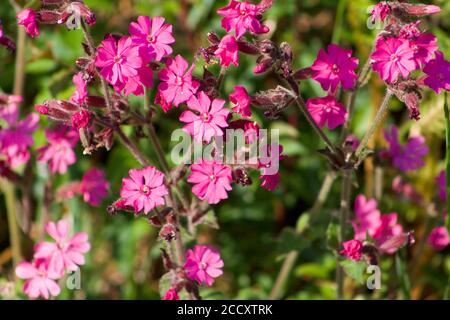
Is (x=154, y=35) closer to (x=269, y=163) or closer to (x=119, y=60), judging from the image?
(x=119, y=60)

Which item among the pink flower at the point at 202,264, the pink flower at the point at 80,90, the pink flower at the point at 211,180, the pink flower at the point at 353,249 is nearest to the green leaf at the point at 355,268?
the pink flower at the point at 353,249

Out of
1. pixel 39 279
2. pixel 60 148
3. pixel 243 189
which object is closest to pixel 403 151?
pixel 243 189

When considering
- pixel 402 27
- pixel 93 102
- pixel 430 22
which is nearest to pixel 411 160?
pixel 402 27

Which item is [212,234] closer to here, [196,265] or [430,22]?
[196,265]

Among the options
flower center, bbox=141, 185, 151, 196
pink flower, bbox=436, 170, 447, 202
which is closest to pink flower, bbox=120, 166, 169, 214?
flower center, bbox=141, 185, 151, 196

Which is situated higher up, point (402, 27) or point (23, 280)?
point (402, 27)
